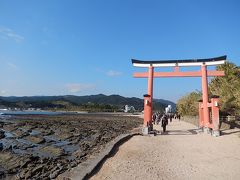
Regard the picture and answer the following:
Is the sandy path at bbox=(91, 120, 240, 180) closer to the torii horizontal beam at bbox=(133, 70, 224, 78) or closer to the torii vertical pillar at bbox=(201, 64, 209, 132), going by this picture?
the torii vertical pillar at bbox=(201, 64, 209, 132)

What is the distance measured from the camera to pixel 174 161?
13.6m

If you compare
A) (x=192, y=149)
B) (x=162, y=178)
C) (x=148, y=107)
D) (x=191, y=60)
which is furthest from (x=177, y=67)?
(x=162, y=178)

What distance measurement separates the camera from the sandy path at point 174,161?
36.1ft

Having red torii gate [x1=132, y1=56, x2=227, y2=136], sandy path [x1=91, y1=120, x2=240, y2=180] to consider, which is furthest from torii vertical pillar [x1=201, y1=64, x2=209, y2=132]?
sandy path [x1=91, y1=120, x2=240, y2=180]

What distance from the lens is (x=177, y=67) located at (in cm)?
2689

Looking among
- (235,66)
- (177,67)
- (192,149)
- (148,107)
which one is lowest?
(192,149)

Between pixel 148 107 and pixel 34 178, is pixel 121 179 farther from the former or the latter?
pixel 148 107

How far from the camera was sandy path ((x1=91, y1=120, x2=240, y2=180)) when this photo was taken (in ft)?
36.1

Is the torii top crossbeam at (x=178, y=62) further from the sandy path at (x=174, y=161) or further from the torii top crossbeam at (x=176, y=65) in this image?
the sandy path at (x=174, y=161)

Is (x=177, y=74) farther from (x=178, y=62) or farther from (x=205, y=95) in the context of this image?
(x=205, y=95)

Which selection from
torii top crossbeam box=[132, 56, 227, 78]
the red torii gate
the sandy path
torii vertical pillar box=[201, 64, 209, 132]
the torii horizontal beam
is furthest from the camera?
the torii horizontal beam

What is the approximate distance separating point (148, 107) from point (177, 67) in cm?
455

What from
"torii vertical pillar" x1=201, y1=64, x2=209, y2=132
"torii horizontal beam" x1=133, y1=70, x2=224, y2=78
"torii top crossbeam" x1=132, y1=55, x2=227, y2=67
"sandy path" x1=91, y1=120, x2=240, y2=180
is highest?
"torii top crossbeam" x1=132, y1=55, x2=227, y2=67

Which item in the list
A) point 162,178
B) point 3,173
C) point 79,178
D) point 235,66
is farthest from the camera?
point 235,66
